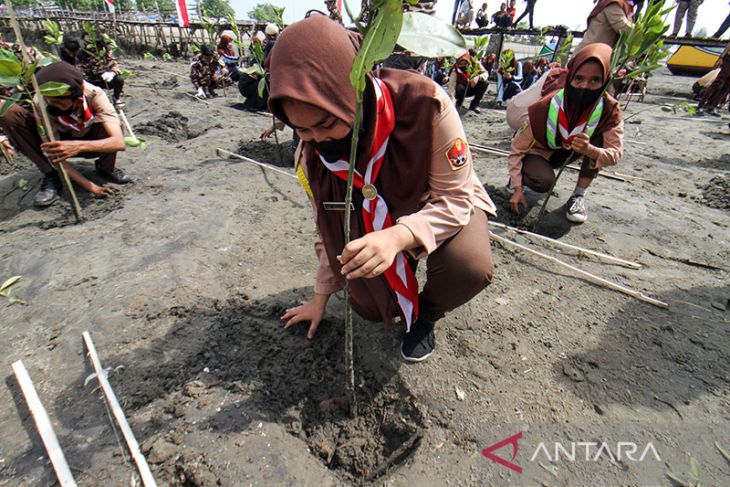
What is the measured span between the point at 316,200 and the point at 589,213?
2.45m

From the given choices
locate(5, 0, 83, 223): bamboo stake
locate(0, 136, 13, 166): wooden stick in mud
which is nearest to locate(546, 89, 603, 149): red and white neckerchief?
locate(5, 0, 83, 223): bamboo stake

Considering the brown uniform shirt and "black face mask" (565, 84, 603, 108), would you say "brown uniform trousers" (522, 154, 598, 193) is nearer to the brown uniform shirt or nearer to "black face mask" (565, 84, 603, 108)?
"black face mask" (565, 84, 603, 108)

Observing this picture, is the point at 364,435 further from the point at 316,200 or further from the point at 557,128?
the point at 557,128

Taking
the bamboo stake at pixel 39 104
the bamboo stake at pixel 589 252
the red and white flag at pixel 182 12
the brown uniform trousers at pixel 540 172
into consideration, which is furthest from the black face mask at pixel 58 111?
the red and white flag at pixel 182 12

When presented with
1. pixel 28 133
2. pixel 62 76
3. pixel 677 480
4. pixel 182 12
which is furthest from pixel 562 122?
pixel 182 12

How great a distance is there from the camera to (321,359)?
1.47m

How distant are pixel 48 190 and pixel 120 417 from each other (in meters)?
2.47

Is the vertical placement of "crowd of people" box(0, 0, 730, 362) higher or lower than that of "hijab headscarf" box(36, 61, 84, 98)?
lower

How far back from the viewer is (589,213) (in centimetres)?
281

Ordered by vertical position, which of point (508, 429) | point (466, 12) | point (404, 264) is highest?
point (466, 12)

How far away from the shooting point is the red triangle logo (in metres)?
1.16

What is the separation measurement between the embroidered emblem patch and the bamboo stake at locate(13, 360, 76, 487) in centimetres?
152

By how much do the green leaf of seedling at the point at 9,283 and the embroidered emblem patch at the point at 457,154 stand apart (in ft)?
7.39

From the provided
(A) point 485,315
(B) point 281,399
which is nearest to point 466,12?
(A) point 485,315
